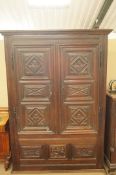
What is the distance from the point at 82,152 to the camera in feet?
8.88

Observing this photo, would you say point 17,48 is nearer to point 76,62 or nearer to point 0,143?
point 76,62

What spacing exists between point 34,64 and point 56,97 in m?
0.52

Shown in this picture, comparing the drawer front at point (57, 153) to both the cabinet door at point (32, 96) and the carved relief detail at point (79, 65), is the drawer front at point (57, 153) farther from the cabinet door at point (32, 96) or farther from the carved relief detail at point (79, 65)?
the carved relief detail at point (79, 65)

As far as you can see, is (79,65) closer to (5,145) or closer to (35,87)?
(35,87)

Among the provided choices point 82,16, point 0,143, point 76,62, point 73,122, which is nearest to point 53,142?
point 73,122

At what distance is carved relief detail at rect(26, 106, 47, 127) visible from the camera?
260 cm

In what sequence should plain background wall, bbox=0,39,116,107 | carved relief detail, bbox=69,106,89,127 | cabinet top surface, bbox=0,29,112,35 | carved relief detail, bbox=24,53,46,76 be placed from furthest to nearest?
1. plain background wall, bbox=0,39,116,107
2. carved relief detail, bbox=69,106,89,127
3. carved relief detail, bbox=24,53,46,76
4. cabinet top surface, bbox=0,29,112,35

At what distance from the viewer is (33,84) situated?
253 cm

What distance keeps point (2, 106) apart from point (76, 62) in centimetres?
154

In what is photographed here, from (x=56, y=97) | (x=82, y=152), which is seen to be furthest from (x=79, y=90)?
(x=82, y=152)

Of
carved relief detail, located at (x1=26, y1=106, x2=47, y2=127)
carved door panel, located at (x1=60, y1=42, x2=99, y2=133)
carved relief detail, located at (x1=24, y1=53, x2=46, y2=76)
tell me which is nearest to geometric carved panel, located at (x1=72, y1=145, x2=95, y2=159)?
carved door panel, located at (x1=60, y1=42, x2=99, y2=133)

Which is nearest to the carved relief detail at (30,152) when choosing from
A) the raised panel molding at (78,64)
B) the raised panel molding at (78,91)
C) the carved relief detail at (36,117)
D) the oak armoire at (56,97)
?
the oak armoire at (56,97)

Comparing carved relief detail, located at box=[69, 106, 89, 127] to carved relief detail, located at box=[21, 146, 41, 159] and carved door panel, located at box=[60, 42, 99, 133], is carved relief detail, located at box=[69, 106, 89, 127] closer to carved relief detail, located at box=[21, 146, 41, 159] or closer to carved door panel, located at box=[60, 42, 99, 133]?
carved door panel, located at box=[60, 42, 99, 133]

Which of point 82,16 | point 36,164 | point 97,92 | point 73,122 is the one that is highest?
point 82,16
